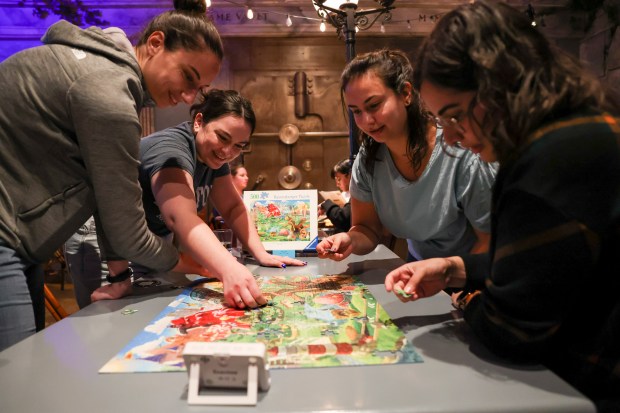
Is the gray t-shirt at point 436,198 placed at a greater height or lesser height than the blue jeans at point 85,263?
greater

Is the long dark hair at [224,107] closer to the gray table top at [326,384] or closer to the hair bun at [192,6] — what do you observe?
the hair bun at [192,6]

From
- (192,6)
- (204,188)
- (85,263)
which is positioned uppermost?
(192,6)

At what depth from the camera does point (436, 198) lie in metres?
1.45

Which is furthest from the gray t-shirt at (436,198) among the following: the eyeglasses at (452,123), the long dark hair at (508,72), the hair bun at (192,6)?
the hair bun at (192,6)

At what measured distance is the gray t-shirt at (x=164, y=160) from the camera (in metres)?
1.38

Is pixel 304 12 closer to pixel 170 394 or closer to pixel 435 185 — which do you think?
pixel 435 185

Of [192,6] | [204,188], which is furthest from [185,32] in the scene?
[204,188]

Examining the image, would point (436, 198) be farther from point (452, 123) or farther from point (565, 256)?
point (565, 256)

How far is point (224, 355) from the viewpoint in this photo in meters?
0.63

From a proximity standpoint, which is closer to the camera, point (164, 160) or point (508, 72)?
point (508, 72)

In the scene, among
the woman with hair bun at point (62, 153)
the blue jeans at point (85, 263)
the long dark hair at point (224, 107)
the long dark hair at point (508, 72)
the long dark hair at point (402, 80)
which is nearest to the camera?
the long dark hair at point (508, 72)

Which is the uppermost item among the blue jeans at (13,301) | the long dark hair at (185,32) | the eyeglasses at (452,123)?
the long dark hair at (185,32)

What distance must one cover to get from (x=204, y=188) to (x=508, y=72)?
121 cm

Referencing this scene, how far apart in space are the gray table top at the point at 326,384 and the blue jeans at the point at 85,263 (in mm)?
884
